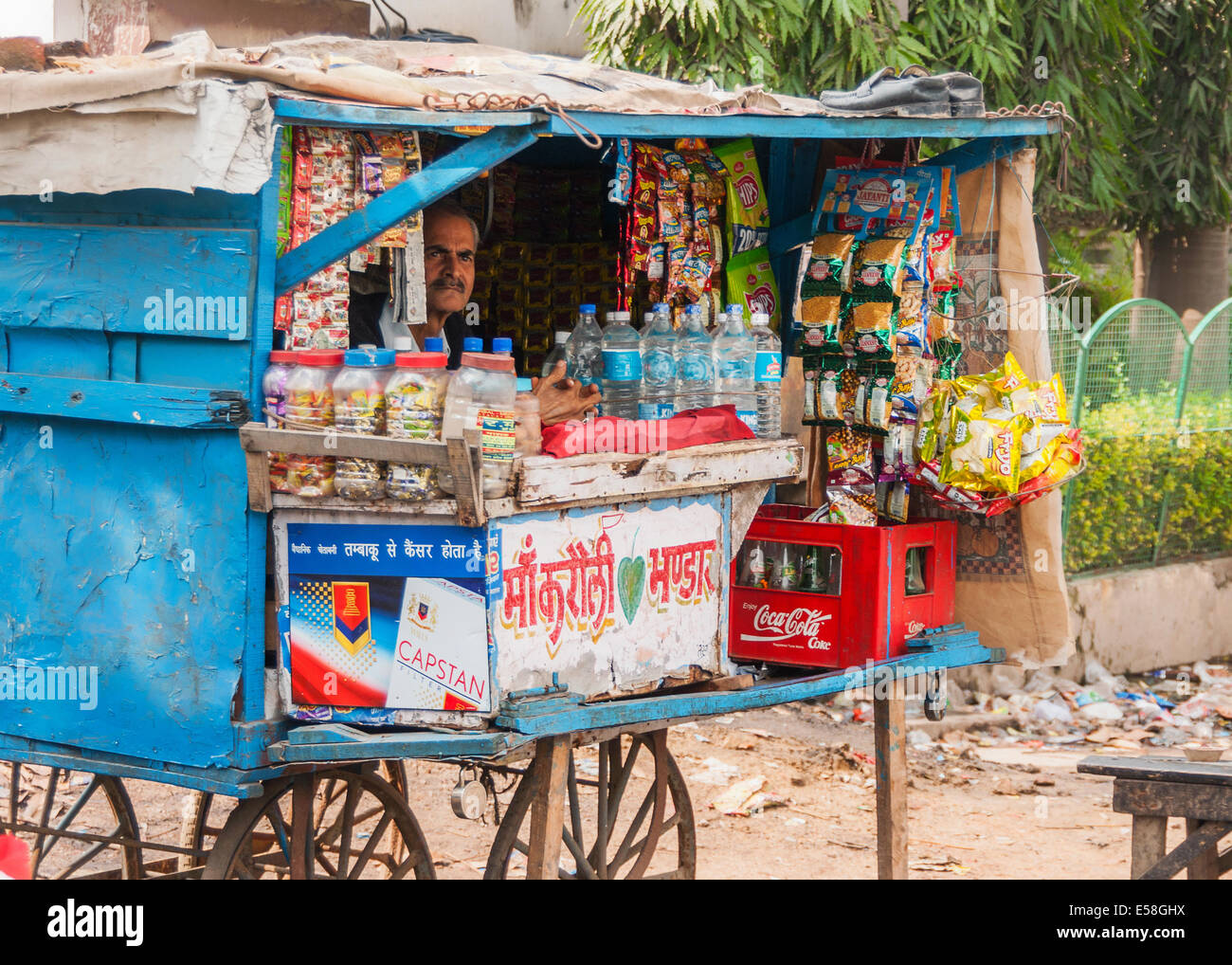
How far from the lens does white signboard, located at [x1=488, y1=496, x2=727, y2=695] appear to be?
345cm

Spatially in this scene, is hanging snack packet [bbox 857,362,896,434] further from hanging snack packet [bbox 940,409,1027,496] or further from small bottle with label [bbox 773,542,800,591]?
small bottle with label [bbox 773,542,800,591]

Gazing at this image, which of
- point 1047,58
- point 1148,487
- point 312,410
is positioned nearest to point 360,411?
point 312,410

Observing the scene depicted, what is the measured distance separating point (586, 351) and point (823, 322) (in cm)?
89

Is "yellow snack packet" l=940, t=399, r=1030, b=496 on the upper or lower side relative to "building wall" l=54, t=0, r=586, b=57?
lower

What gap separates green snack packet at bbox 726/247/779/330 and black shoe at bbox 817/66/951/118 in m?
0.77

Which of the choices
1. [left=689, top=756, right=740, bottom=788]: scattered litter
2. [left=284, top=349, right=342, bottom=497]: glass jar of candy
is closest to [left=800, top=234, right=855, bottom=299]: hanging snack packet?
[left=284, top=349, right=342, bottom=497]: glass jar of candy

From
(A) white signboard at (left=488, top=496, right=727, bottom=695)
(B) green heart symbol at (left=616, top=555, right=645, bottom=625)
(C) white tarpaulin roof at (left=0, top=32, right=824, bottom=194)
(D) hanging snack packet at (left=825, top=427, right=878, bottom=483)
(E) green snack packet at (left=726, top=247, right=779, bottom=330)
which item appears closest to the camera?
(C) white tarpaulin roof at (left=0, top=32, right=824, bottom=194)

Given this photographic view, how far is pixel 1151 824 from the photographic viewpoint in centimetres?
405

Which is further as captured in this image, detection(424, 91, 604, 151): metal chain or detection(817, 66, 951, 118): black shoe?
detection(817, 66, 951, 118): black shoe

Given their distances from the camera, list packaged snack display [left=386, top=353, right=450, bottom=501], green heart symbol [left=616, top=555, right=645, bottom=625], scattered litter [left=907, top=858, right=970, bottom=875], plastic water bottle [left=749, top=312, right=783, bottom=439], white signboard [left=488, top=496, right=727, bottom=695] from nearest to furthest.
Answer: packaged snack display [left=386, top=353, right=450, bottom=501]
white signboard [left=488, top=496, right=727, bottom=695]
green heart symbol [left=616, top=555, right=645, bottom=625]
plastic water bottle [left=749, top=312, right=783, bottom=439]
scattered litter [left=907, top=858, right=970, bottom=875]

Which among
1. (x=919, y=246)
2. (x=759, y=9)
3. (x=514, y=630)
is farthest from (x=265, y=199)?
(x=759, y=9)

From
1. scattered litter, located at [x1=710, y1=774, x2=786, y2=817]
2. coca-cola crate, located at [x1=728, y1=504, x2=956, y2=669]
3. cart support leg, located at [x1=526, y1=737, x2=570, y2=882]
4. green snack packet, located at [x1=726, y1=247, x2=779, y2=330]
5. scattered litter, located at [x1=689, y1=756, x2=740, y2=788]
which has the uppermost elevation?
green snack packet, located at [x1=726, y1=247, x2=779, y2=330]
